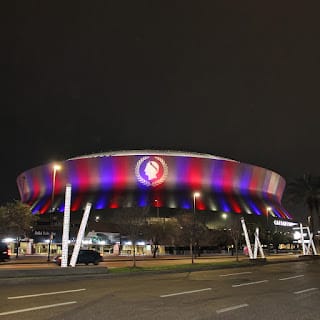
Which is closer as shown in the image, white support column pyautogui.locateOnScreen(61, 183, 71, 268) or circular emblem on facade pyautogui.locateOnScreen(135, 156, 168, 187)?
white support column pyautogui.locateOnScreen(61, 183, 71, 268)

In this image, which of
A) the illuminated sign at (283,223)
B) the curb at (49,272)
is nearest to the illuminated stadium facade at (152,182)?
the illuminated sign at (283,223)

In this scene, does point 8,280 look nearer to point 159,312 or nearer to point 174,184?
point 159,312

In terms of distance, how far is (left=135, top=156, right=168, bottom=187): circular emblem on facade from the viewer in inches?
3223

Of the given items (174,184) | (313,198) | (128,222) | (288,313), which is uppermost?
(174,184)

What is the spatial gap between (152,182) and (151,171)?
2.26 m

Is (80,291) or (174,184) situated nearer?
(80,291)

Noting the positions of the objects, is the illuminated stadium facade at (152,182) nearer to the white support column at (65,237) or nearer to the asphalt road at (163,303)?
the white support column at (65,237)

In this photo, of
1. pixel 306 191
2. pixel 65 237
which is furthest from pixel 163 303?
pixel 306 191

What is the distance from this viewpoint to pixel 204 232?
54.5 metres

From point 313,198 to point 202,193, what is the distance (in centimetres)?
2315

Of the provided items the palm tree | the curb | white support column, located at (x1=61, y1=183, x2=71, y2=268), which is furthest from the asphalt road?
the palm tree

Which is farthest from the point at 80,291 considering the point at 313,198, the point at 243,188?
the point at 243,188

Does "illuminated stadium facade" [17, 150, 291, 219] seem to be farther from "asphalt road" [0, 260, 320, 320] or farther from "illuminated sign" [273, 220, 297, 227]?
"asphalt road" [0, 260, 320, 320]

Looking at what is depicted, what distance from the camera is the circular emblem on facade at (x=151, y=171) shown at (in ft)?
269
